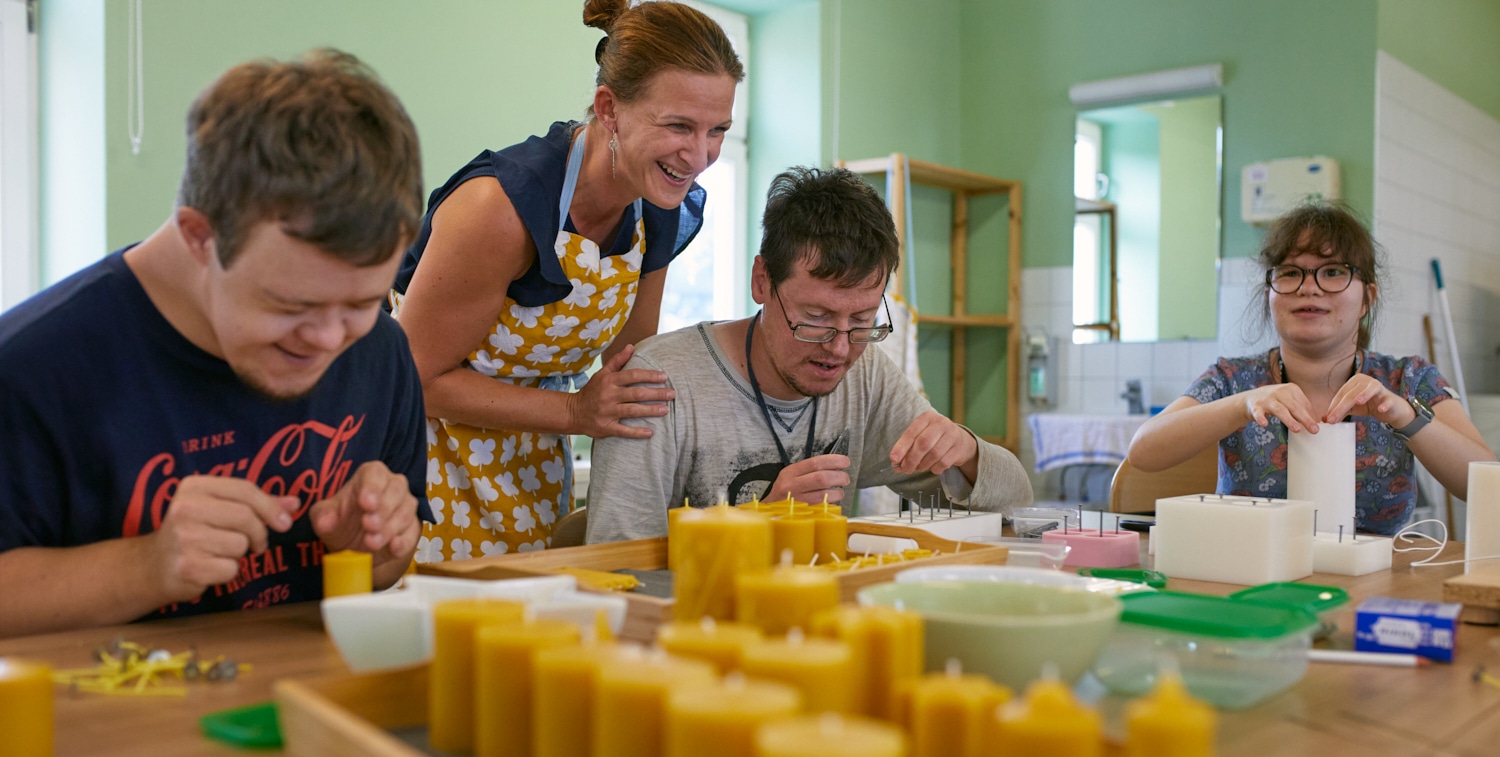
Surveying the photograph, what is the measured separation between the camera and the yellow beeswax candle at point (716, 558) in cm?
89

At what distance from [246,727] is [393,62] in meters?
3.09

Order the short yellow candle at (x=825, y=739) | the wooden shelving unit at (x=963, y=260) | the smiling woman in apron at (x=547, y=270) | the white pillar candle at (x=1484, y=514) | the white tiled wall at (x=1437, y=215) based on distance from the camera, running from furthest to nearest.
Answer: the wooden shelving unit at (x=963, y=260), the white tiled wall at (x=1437, y=215), the smiling woman in apron at (x=547, y=270), the white pillar candle at (x=1484, y=514), the short yellow candle at (x=825, y=739)

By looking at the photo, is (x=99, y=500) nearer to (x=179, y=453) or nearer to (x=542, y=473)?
(x=179, y=453)

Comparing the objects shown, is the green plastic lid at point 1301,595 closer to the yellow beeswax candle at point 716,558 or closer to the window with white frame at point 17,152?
the yellow beeswax candle at point 716,558

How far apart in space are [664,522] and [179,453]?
750 mm

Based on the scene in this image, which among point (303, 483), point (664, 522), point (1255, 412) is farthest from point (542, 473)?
point (1255, 412)

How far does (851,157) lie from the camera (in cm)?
505

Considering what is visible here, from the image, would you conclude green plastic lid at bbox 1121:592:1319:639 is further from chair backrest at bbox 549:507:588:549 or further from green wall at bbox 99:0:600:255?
green wall at bbox 99:0:600:255

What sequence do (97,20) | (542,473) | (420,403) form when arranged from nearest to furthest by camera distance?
1. (420,403)
2. (542,473)
3. (97,20)

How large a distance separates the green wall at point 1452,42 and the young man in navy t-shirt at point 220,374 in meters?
4.52

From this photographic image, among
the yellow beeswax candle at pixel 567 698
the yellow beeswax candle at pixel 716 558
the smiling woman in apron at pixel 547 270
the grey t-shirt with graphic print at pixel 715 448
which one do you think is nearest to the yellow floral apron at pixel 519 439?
the smiling woman in apron at pixel 547 270

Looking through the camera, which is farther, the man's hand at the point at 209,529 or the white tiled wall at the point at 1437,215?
the white tiled wall at the point at 1437,215

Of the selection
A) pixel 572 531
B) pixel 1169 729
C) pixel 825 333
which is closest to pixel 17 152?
pixel 572 531

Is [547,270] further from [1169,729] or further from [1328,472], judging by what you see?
[1169,729]
